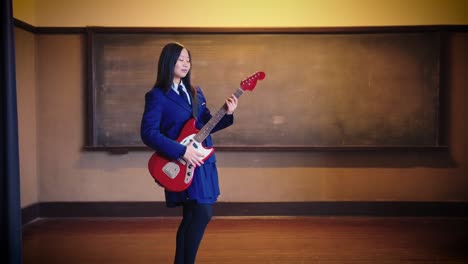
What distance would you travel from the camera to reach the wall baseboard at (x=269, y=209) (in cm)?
395

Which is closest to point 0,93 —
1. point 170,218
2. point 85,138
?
point 85,138

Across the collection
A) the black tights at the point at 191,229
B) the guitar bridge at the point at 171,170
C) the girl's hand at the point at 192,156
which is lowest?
the black tights at the point at 191,229

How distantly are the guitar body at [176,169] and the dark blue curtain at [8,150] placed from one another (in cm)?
64

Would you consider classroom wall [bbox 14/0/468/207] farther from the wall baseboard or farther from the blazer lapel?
the blazer lapel

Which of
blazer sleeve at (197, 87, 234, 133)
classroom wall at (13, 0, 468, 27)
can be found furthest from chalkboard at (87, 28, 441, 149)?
Answer: blazer sleeve at (197, 87, 234, 133)

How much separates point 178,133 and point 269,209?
207 cm

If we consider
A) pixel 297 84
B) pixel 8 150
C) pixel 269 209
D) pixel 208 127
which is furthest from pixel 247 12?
pixel 8 150

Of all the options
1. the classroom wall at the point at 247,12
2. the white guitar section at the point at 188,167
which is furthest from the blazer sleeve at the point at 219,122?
the classroom wall at the point at 247,12

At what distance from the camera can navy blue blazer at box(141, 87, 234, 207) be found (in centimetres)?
200

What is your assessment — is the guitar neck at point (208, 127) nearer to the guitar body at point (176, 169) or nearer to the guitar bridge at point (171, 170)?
the guitar body at point (176, 169)

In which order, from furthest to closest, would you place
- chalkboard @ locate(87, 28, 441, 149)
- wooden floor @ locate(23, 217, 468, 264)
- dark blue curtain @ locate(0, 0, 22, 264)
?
chalkboard @ locate(87, 28, 441, 149), wooden floor @ locate(23, 217, 468, 264), dark blue curtain @ locate(0, 0, 22, 264)

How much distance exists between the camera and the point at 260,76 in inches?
86.3

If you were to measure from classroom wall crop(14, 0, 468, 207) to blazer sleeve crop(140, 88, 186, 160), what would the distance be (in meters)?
1.93

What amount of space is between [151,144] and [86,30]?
2.26m
